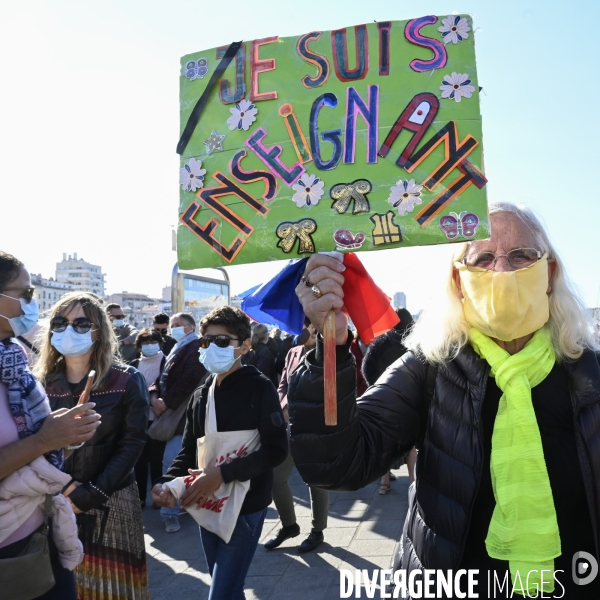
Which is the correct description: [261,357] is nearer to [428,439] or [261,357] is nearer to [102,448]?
[102,448]

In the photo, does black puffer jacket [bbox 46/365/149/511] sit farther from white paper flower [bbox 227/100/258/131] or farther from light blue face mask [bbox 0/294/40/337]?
white paper flower [bbox 227/100/258/131]

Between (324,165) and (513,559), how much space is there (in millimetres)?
1375

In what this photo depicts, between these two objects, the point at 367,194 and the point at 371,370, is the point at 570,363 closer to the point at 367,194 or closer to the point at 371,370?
the point at 367,194

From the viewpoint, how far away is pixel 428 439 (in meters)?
1.95

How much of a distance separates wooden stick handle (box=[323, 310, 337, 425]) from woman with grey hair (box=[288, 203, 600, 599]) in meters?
0.03

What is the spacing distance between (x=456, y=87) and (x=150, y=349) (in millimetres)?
5937

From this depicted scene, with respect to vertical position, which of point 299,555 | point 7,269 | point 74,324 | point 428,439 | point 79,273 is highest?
point 79,273

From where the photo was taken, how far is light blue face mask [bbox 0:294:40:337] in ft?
8.94

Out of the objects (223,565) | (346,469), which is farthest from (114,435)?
(346,469)

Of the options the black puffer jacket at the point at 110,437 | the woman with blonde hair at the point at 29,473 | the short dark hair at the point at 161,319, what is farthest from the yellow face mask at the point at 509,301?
the short dark hair at the point at 161,319

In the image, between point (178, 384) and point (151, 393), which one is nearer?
point (178, 384)

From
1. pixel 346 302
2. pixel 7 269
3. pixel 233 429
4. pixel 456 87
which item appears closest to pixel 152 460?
pixel 233 429

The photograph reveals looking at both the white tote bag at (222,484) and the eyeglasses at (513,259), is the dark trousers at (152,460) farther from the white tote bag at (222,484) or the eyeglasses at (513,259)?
the eyeglasses at (513,259)

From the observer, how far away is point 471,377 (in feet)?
6.41
